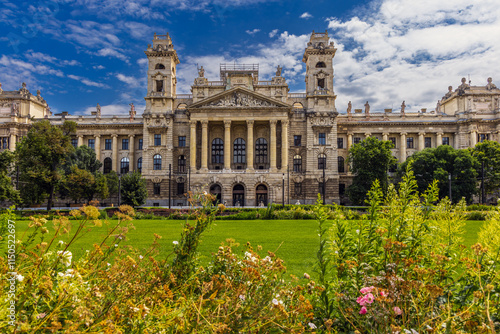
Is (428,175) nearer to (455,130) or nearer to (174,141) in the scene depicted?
(455,130)

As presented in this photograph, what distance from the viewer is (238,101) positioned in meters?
47.0

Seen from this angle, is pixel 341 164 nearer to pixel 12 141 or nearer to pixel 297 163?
pixel 297 163

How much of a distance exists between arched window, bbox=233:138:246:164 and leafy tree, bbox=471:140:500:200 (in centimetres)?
3419

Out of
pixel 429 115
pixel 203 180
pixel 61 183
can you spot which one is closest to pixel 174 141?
pixel 203 180

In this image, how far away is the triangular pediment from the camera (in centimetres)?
4688

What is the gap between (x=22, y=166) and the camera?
110ft

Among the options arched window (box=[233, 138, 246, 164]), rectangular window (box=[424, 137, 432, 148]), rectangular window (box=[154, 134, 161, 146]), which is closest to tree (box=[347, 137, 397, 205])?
rectangular window (box=[424, 137, 432, 148])

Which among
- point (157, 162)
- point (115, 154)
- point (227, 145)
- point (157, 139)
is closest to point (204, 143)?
point (227, 145)

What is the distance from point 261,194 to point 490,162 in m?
33.6

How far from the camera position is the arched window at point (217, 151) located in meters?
49.9

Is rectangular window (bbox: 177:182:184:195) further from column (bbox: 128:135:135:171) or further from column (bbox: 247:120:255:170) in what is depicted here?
column (bbox: 247:120:255:170)

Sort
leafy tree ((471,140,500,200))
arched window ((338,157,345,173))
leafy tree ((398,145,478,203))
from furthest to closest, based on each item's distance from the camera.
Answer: arched window ((338,157,345,173)) < leafy tree ((471,140,500,200)) < leafy tree ((398,145,478,203))

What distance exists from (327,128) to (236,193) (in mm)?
17489

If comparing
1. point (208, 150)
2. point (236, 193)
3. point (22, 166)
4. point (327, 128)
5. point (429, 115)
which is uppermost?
point (429, 115)
